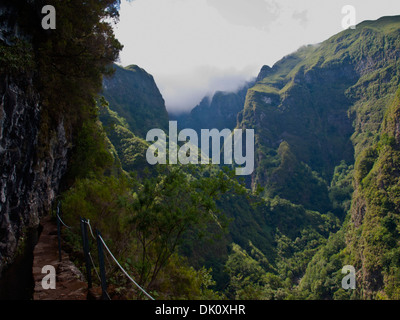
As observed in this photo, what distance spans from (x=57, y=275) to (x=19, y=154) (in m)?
5.50

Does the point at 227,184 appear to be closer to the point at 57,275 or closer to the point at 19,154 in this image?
the point at 57,275

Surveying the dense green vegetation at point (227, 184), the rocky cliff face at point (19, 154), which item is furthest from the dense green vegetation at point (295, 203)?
the rocky cliff face at point (19, 154)

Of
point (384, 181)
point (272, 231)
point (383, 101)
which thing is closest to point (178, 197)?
point (384, 181)

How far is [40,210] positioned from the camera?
12109 millimetres

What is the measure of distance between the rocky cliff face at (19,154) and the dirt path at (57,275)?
1457 mm

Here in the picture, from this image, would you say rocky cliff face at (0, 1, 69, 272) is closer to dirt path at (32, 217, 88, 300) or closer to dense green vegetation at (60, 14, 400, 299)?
dirt path at (32, 217, 88, 300)

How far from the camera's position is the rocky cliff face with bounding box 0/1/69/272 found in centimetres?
850

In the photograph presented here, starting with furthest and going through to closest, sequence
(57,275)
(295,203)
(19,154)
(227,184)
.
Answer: (295,203) → (19,154) → (227,184) → (57,275)

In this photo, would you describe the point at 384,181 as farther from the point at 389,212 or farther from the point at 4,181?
the point at 4,181

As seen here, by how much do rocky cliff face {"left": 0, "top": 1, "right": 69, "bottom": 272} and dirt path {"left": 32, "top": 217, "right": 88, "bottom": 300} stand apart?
146 centimetres

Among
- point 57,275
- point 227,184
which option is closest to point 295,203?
point 227,184

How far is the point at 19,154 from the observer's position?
31.4 ft

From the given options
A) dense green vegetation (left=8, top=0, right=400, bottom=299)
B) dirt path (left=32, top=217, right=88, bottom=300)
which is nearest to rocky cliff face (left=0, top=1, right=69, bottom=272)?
dense green vegetation (left=8, top=0, right=400, bottom=299)

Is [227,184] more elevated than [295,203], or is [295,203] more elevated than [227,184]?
[227,184]
